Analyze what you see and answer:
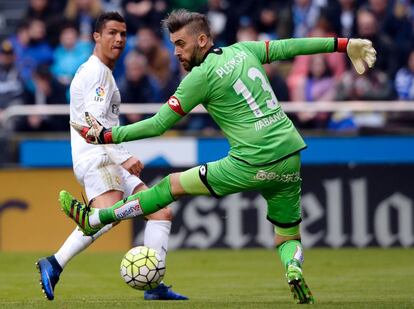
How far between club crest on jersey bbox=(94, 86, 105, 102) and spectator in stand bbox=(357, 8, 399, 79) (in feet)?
26.0

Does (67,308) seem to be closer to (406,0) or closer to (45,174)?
(45,174)

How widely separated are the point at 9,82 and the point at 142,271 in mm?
8933

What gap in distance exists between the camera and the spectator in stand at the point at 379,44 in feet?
57.7

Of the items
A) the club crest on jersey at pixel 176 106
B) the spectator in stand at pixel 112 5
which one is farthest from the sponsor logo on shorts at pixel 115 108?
Answer: the spectator in stand at pixel 112 5

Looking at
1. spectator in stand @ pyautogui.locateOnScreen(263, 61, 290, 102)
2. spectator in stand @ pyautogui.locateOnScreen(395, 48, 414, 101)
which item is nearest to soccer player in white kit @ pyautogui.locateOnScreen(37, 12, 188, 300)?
spectator in stand @ pyautogui.locateOnScreen(263, 61, 290, 102)

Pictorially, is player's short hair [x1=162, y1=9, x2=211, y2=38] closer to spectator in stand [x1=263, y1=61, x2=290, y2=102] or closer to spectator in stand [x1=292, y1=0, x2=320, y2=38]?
spectator in stand [x1=263, y1=61, x2=290, y2=102]

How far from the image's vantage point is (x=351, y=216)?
1609 centimetres

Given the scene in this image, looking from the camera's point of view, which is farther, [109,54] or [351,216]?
[351,216]

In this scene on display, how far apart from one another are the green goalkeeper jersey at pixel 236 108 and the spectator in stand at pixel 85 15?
375 inches

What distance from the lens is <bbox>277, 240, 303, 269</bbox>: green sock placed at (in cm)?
959

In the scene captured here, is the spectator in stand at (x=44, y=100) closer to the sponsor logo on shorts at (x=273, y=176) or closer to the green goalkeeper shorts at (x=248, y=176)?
the green goalkeeper shorts at (x=248, y=176)

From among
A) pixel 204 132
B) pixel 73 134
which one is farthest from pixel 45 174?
pixel 73 134

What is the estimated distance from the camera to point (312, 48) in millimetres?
9648

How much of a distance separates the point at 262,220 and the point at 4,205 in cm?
359
